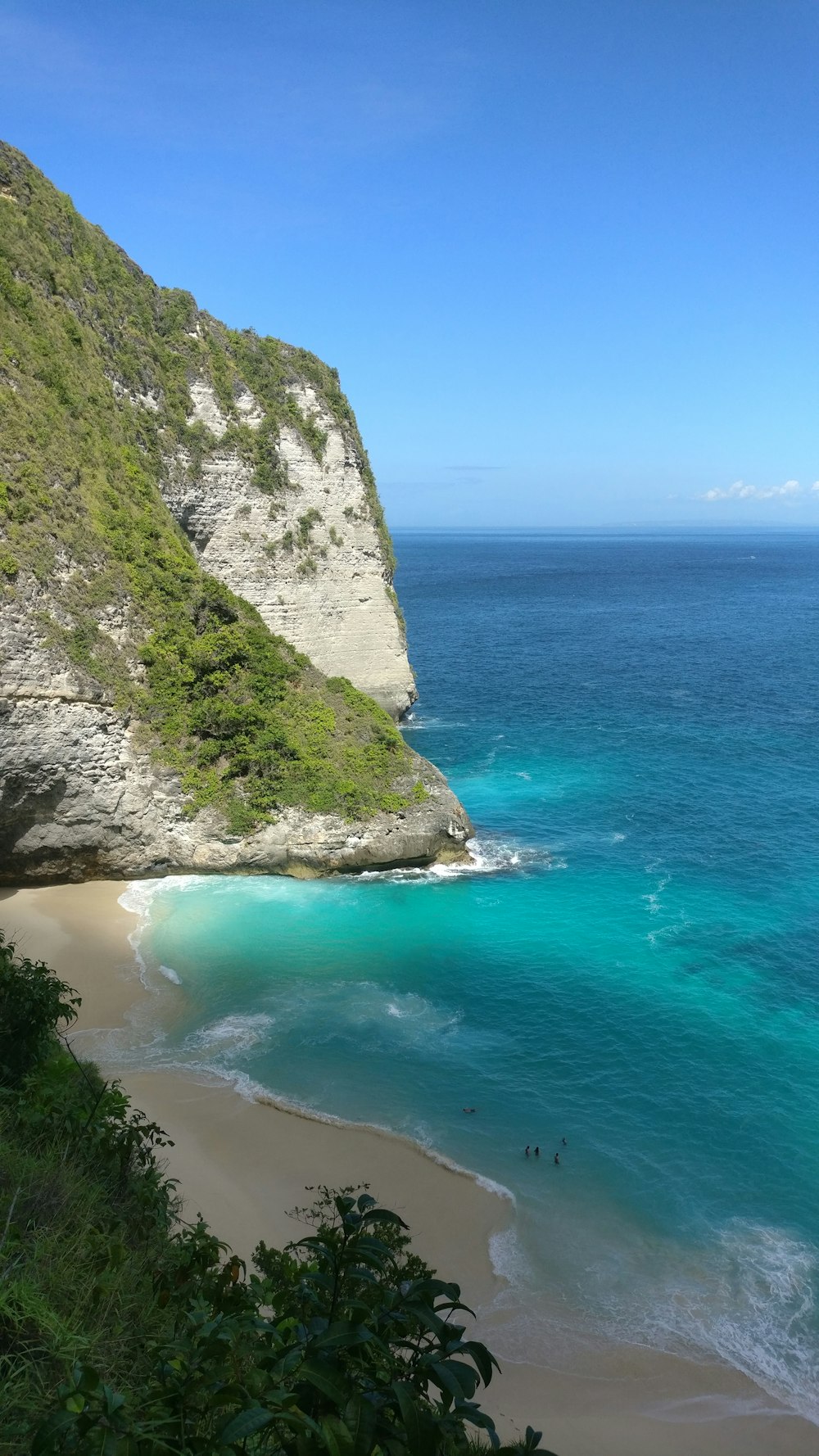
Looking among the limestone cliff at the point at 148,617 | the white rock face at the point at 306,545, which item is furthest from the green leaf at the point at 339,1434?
the white rock face at the point at 306,545

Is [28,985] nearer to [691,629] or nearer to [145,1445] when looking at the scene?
[145,1445]

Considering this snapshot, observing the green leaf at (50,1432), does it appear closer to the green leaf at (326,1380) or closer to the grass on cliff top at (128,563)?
the green leaf at (326,1380)

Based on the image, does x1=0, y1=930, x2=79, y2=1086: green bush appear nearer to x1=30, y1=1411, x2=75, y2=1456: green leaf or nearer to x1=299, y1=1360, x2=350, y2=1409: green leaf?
x1=30, y1=1411, x2=75, y2=1456: green leaf

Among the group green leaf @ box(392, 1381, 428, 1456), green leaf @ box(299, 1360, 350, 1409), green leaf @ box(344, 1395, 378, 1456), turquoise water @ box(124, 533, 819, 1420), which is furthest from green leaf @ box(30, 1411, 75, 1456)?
turquoise water @ box(124, 533, 819, 1420)

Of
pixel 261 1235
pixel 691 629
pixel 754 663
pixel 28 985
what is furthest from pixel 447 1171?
pixel 691 629

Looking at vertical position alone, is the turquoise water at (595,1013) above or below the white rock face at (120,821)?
below

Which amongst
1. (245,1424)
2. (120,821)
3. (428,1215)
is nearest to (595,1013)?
(428,1215)
